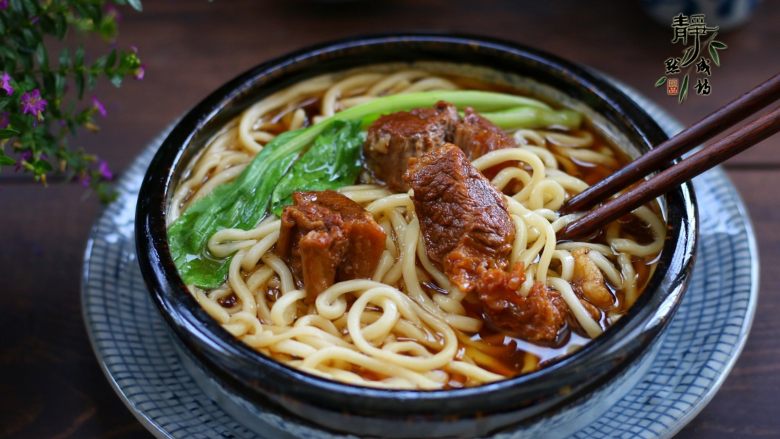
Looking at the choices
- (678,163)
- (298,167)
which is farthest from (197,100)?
(678,163)

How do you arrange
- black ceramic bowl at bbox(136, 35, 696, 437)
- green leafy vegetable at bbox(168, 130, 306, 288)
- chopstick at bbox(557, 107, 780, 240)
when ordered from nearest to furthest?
black ceramic bowl at bbox(136, 35, 696, 437), chopstick at bbox(557, 107, 780, 240), green leafy vegetable at bbox(168, 130, 306, 288)

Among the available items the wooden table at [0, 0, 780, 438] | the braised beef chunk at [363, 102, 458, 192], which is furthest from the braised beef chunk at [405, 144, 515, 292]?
the wooden table at [0, 0, 780, 438]

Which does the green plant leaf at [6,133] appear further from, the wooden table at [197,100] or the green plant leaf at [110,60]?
the wooden table at [197,100]

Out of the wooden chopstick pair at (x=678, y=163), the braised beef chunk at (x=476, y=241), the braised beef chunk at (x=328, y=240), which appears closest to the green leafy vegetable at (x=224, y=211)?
the braised beef chunk at (x=328, y=240)

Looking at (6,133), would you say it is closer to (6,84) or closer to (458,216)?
(6,84)

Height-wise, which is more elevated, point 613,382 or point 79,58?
point 79,58

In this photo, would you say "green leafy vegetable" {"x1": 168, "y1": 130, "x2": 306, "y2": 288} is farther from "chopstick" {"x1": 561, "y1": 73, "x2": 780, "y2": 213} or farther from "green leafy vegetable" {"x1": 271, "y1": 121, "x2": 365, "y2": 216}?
"chopstick" {"x1": 561, "y1": 73, "x2": 780, "y2": 213}
